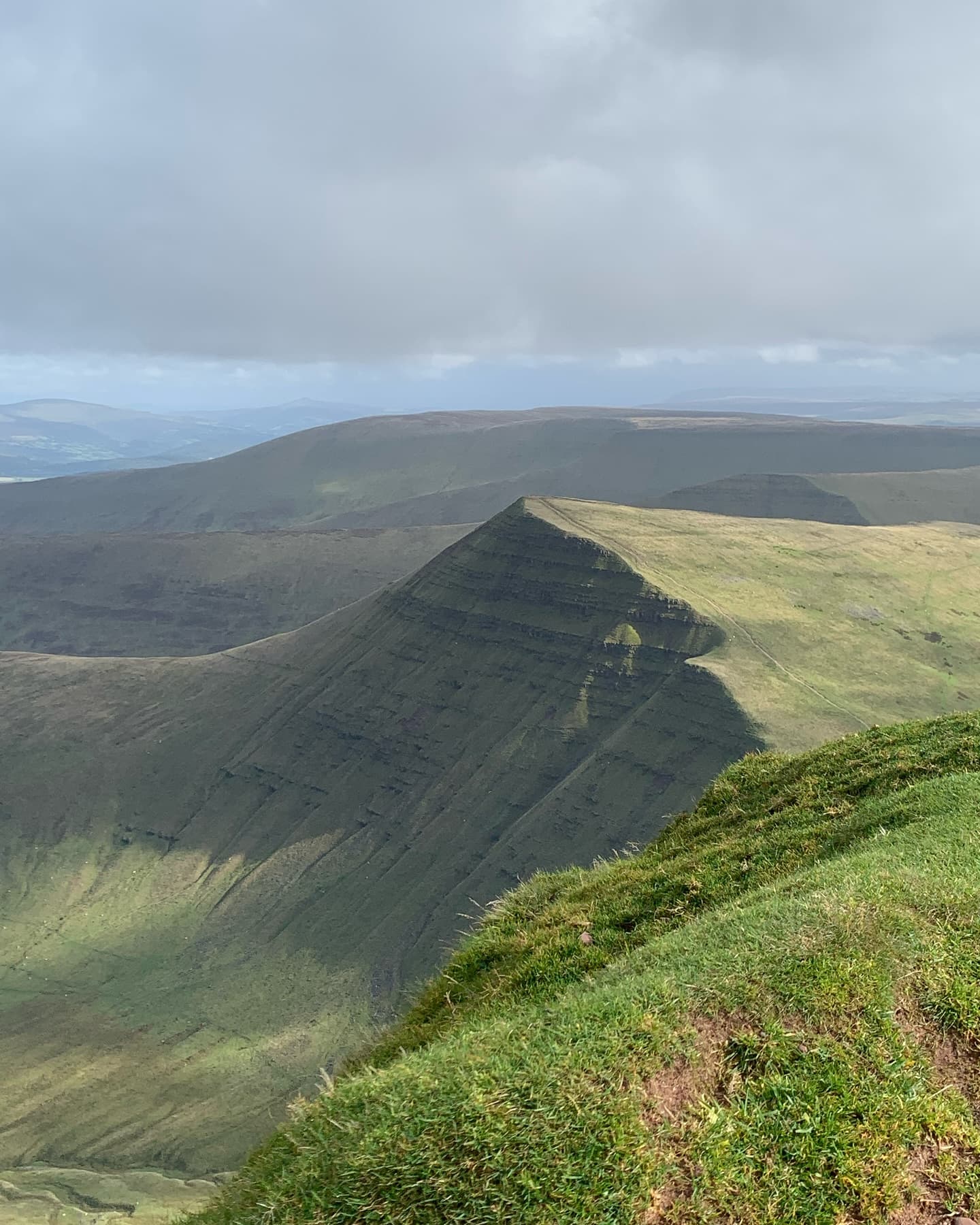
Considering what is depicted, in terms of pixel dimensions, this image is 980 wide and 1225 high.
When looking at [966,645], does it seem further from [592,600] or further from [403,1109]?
[403,1109]

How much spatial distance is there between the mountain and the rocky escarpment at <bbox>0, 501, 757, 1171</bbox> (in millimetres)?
283

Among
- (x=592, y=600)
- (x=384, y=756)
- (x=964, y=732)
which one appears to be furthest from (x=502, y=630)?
(x=964, y=732)

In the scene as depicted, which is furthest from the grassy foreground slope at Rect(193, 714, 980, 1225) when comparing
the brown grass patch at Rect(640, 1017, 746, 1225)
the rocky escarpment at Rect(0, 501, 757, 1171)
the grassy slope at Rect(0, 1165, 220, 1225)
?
the rocky escarpment at Rect(0, 501, 757, 1171)

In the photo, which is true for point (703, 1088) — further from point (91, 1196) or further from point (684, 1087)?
point (91, 1196)

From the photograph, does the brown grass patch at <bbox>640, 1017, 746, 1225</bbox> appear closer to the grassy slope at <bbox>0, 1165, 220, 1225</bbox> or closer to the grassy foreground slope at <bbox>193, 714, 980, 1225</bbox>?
the grassy foreground slope at <bbox>193, 714, 980, 1225</bbox>

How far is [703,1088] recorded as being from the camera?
737 centimetres

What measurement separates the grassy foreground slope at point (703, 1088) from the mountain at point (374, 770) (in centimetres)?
4849

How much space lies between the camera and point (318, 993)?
7612 cm

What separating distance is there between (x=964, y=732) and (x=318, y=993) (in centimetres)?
7026

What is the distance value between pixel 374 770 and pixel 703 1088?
93753 mm

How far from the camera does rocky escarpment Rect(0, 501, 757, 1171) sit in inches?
2773

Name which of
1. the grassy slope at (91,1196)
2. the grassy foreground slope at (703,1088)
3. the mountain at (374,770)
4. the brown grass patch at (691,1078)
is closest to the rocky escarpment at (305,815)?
the mountain at (374,770)

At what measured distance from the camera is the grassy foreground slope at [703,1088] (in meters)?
6.65

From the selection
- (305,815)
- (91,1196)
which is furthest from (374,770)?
(91,1196)
